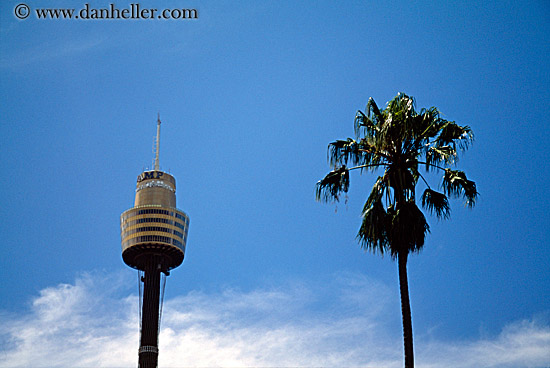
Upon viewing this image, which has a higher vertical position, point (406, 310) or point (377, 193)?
point (377, 193)

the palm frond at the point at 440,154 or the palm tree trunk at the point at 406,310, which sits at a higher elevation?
the palm frond at the point at 440,154

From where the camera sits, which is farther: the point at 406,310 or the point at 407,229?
the point at 407,229

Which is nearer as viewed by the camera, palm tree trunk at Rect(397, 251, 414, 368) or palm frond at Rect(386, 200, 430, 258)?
palm tree trunk at Rect(397, 251, 414, 368)

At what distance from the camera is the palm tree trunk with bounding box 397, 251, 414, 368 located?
30.3 m

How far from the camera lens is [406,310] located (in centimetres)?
3131

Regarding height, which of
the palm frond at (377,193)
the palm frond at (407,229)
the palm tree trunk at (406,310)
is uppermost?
the palm frond at (377,193)

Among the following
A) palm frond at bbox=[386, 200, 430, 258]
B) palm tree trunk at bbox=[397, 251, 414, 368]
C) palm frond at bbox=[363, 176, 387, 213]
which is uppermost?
palm frond at bbox=[363, 176, 387, 213]

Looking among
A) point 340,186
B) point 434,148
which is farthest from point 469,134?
point 340,186

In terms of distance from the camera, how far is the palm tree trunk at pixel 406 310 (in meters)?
30.3

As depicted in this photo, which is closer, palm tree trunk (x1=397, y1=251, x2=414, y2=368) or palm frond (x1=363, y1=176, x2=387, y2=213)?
palm tree trunk (x1=397, y1=251, x2=414, y2=368)

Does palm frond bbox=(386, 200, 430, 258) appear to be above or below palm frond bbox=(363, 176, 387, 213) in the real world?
below

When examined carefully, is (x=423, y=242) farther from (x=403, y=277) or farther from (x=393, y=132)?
(x=393, y=132)

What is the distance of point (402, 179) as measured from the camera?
1334 inches

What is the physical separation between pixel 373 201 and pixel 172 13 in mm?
34104
